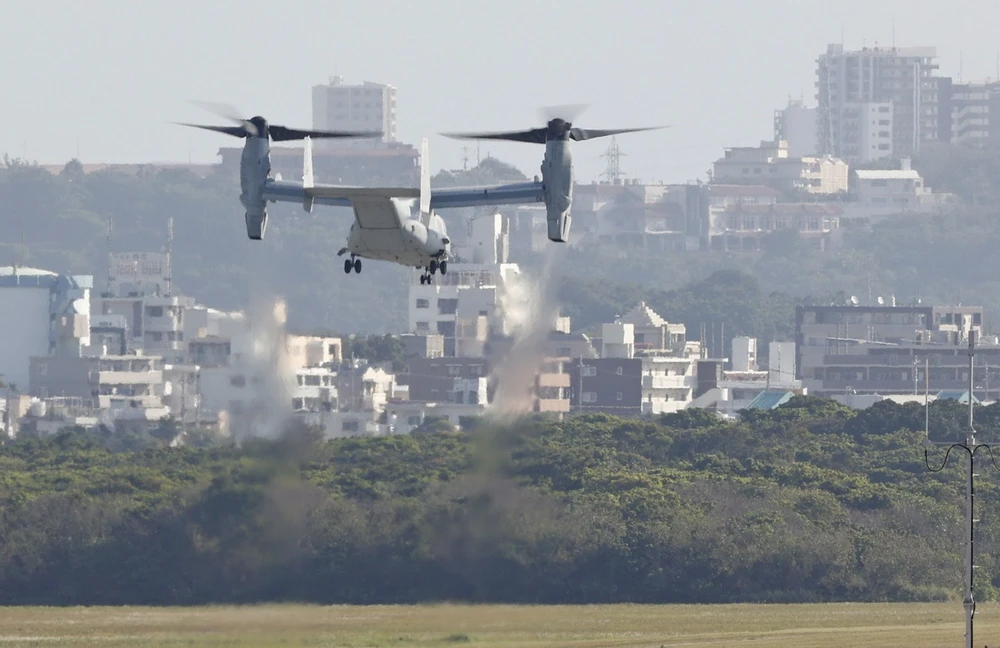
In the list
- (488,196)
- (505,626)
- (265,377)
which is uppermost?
(488,196)

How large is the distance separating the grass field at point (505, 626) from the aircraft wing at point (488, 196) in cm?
935

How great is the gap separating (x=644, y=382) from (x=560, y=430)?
80564 mm

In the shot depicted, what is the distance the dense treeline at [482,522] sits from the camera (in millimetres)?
61375

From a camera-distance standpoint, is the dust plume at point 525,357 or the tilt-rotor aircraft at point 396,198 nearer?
the tilt-rotor aircraft at point 396,198

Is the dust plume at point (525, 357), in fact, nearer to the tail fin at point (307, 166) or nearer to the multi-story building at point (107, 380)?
the tail fin at point (307, 166)

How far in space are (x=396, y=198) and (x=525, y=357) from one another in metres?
13.1

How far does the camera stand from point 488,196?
6016 cm

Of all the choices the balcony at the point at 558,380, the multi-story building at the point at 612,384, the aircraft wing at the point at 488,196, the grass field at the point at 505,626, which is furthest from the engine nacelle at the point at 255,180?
the multi-story building at the point at 612,384

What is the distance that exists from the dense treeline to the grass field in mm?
846

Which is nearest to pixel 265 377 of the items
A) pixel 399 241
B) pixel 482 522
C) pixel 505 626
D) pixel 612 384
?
pixel 482 522

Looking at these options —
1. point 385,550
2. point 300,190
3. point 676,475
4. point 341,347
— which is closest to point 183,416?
point 341,347

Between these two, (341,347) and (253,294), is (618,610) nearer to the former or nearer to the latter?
(253,294)

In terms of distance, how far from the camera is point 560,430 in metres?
98.7

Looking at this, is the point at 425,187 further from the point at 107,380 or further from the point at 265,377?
the point at 107,380
